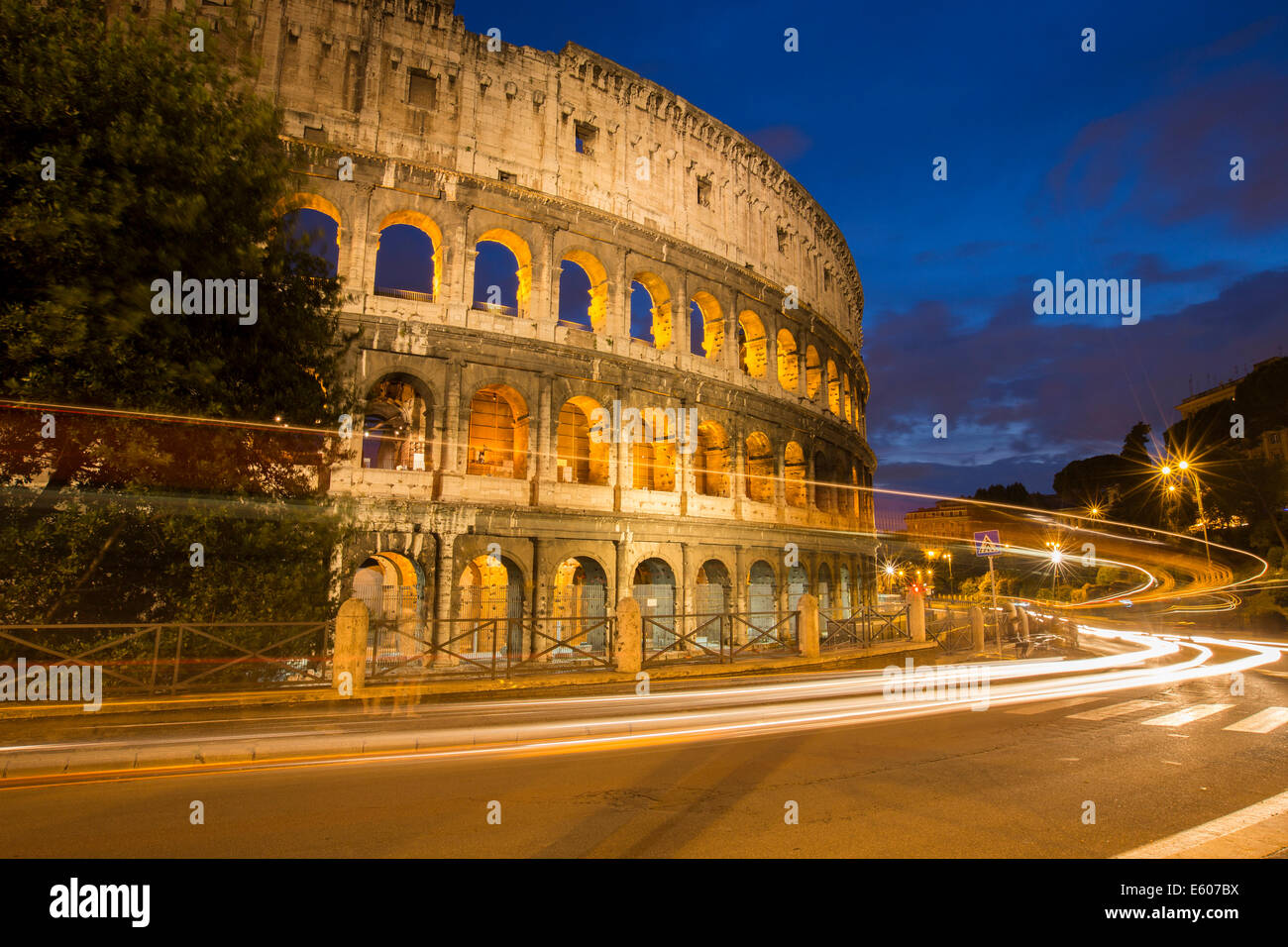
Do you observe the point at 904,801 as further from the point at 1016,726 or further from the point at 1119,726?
the point at 1119,726

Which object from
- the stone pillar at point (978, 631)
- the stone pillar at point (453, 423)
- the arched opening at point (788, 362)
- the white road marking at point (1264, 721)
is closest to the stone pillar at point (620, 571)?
the stone pillar at point (453, 423)

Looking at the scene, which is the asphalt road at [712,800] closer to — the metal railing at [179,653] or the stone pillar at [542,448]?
the metal railing at [179,653]

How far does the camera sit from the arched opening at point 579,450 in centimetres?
2320

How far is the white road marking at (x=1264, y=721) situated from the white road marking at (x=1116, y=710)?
3.93 feet

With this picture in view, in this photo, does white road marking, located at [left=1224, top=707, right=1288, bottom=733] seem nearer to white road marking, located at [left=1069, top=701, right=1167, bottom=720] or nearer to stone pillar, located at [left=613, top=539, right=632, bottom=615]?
white road marking, located at [left=1069, top=701, right=1167, bottom=720]

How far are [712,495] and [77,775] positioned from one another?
2003 centimetres

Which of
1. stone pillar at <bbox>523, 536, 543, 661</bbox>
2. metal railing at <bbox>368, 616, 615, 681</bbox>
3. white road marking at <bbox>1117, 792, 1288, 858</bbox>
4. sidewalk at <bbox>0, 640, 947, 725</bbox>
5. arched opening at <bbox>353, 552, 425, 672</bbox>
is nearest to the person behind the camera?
white road marking at <bbox>1117, 792, 1288, 858</bbox>

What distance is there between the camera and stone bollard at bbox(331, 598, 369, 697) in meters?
13.0

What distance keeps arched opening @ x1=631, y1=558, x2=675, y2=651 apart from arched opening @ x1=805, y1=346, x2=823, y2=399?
12605 mm

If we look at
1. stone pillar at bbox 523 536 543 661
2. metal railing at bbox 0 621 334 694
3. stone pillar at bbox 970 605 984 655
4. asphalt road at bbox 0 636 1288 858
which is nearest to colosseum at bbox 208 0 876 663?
stone pillar at bbox 523 536 543 661

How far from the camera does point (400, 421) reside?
2450 cm

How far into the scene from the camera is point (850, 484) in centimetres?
3259
